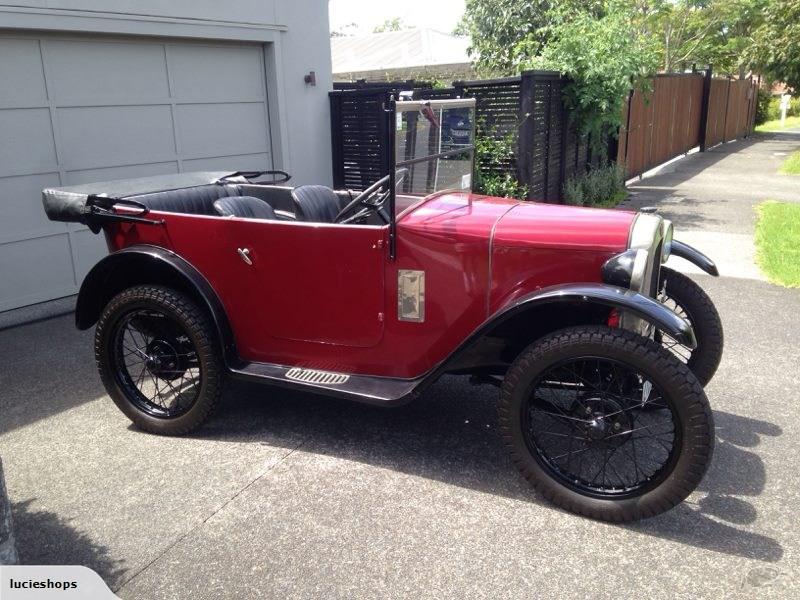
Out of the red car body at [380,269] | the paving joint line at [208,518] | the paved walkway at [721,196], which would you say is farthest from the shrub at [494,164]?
the paving joint line at [208,518]

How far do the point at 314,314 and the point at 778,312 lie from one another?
159 inches

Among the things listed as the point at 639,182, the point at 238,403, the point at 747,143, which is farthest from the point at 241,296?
the point at 747,143

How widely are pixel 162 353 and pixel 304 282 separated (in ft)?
3.23

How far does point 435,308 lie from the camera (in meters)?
3.16

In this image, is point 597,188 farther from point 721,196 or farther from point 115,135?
point 115,135

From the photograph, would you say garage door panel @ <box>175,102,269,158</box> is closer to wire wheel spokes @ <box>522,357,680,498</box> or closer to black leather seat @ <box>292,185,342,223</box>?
black leather seat @ <box>292,185,342,223</box>

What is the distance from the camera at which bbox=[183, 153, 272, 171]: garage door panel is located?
700 cm

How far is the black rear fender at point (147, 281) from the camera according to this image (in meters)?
3.49

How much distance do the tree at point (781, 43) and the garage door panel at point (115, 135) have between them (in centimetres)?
2391

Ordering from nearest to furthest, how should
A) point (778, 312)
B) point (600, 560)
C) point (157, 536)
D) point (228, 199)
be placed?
1. point (600, 560)
2. point (157, 536)
3. point (228, 199)
4. point (778, 312)

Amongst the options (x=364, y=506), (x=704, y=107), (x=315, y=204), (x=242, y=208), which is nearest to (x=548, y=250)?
(x=364, y=506)

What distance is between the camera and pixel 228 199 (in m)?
3.84

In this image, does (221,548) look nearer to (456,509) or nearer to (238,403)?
(456,509)

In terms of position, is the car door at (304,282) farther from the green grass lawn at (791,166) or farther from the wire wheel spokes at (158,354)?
the green grass lawn at (791,166)
